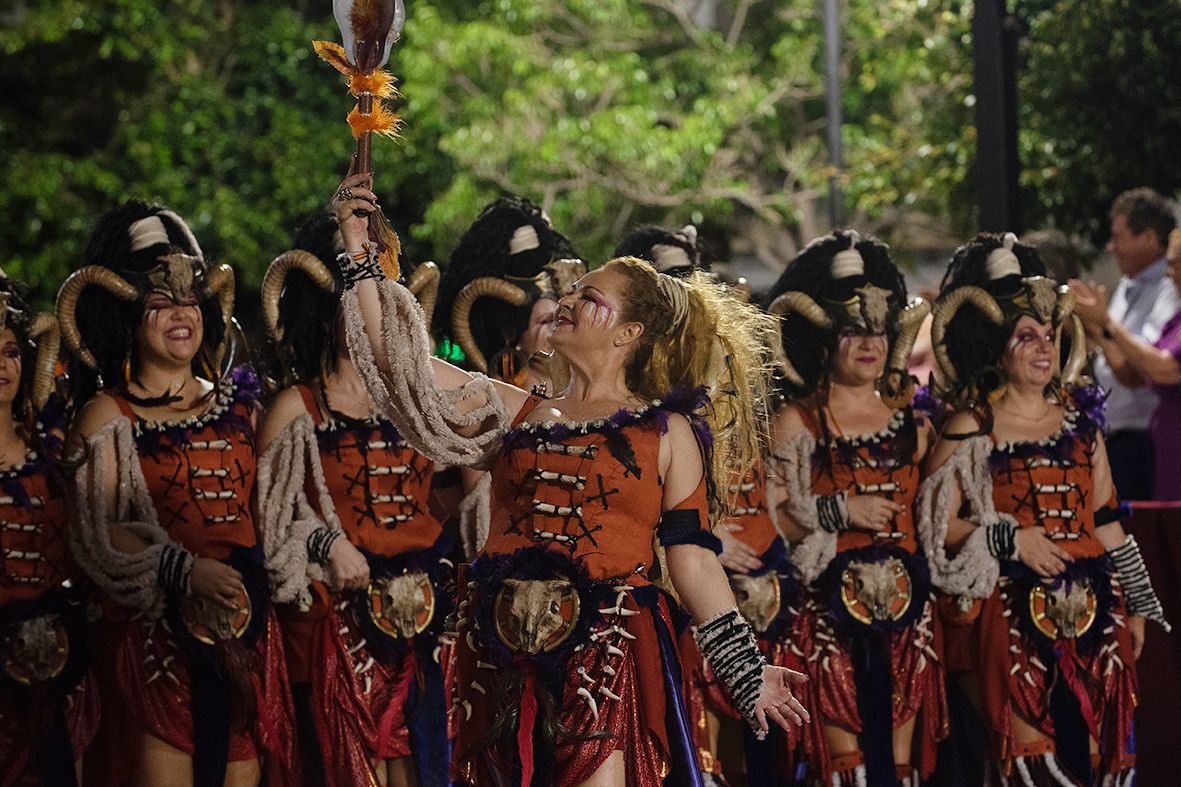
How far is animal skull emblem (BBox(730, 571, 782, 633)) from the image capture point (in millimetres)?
A: 6070

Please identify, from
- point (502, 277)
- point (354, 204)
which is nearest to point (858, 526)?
point (502, 277)

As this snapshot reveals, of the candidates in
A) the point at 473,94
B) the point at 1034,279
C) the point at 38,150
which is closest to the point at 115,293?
the point at 1034,279

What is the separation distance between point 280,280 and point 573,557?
70.9 inches

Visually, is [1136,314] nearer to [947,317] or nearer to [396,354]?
[947,317]

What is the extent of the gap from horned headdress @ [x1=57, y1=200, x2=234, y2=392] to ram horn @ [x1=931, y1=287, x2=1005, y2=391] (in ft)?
8.15

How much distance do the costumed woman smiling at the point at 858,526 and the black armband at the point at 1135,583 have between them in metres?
0.66

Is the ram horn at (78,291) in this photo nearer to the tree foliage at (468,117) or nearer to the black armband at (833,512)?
the black armband at (833,512)

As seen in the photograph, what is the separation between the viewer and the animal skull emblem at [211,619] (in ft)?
17.8

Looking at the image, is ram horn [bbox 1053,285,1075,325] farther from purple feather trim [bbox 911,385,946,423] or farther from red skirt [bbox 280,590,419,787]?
red skirt [bbox 280,590,419,787]

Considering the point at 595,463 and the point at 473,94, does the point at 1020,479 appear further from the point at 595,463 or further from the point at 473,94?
the point at 473,94

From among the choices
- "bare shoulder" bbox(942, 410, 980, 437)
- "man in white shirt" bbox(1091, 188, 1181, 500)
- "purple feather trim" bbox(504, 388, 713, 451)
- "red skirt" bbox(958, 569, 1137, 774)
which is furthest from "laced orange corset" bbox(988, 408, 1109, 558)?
"purple feather trim" bbox(504, 388, 713, 451)

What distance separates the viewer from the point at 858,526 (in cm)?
619

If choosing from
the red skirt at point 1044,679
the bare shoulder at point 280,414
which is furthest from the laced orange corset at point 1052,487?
the bare shoulder at point 280,414

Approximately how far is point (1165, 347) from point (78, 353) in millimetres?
4569
